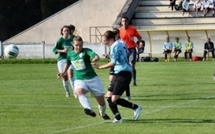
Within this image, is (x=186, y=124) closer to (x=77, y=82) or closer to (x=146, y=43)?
(x=77, y=82)

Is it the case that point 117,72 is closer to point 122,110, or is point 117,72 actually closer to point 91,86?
point 91,86

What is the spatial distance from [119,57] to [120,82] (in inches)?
19.4

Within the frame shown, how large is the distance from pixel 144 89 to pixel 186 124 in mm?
8859

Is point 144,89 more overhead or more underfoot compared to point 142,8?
more underfoot

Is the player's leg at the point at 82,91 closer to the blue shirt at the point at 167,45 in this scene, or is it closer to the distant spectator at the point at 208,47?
the distant spectator at the point at 208,47

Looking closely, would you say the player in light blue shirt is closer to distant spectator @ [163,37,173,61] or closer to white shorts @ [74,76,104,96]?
white shorts @ [74,76,104,96]

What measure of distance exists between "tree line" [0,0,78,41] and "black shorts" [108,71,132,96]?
1948 inches

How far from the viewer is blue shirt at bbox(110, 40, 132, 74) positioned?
1441 cm

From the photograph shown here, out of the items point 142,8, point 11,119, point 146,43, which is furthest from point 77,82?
point 142,8

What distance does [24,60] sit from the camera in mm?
46531

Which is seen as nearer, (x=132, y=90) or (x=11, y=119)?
(x=11, y=119)

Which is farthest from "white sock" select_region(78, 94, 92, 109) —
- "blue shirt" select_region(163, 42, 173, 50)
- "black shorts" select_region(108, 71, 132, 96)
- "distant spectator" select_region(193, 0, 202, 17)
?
"distant spectator" select_region(193, 0, 202, 17)

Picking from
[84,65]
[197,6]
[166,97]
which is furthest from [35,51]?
[84,65]

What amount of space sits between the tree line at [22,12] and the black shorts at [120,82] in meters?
49.5
